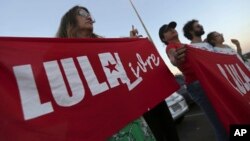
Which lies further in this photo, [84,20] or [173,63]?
[173,63]

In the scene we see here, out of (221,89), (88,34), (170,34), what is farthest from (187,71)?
(88,34)

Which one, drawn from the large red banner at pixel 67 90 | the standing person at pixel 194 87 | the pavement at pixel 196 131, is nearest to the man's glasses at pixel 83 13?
the large red banner at pixel 67 90

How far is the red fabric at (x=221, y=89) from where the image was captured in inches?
119

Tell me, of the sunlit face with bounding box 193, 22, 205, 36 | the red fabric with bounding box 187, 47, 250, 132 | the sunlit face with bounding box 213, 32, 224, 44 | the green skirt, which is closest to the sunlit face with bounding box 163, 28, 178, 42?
the red fabric with bounding box 187, 47, 250, 132

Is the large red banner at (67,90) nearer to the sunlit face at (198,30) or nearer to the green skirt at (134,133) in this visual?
the green skirt at (134,133)

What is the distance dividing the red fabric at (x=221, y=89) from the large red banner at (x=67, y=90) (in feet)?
1.77

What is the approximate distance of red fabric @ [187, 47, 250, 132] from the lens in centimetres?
302

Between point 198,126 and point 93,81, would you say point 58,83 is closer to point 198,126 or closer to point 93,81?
point 93,81

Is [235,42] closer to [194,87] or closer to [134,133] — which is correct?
[194,87]

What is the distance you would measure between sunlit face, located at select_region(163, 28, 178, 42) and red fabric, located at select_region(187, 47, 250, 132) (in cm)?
50

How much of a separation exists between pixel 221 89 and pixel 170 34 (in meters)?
1.11

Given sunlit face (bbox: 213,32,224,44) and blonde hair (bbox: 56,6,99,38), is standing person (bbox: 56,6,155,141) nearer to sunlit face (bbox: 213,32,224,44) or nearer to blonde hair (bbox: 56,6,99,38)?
blonde hair (bbox: 56,6,99,38)

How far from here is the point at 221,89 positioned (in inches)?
126

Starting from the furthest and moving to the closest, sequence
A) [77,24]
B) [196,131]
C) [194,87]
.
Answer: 1. [196,131]
2. [194,87]
3. [77,24]
